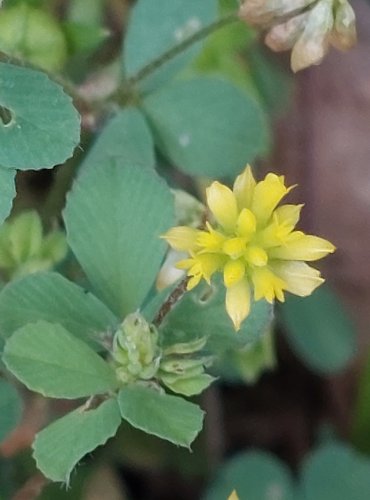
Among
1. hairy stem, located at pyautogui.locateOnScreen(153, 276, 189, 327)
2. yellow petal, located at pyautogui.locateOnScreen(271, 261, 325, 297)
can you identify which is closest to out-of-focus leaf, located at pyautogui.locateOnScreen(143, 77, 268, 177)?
hairy stem, located at pyautogui.locateOnScreen(153, 276, 189, 327)

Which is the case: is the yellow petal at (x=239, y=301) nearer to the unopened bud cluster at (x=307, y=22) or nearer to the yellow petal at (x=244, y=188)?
the yellow petal at (x=244, y=188)

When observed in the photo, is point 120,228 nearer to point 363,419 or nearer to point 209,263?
point 209,263

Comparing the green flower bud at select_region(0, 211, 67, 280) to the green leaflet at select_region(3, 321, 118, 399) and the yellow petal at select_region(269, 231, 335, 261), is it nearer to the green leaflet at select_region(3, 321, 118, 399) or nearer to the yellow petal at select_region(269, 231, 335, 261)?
the green leaflet at select_region(3, 321, 118, 399)

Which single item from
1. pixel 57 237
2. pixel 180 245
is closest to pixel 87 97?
pixel 57 237

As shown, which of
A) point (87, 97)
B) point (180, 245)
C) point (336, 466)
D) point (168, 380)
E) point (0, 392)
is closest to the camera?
point (180, 245)

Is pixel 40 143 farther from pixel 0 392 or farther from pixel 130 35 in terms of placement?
pixel 130 35

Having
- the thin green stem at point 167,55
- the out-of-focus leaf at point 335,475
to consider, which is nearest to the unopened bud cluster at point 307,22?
the thin green stem at point 167,55
